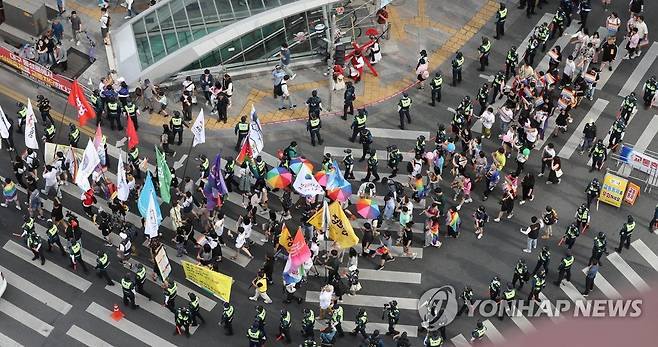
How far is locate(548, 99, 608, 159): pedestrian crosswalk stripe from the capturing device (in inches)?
1839

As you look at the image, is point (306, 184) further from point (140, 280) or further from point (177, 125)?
point (177, 125)

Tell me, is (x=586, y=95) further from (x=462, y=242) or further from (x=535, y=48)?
(x=462, y=242)

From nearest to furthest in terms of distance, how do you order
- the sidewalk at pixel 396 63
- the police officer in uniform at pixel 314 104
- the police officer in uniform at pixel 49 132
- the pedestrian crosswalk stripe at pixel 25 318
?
the pedestrian crosswalk stripe at pixel 25 318 < the police officer in uniform at pixel 49 132 < the police officer in uniform at pixel 314 104 < the sidewalk at pixel 396 63

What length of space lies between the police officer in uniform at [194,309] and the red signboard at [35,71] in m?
12.5

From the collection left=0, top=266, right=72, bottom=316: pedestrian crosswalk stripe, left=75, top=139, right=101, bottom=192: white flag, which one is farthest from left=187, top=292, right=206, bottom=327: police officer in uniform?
left=75, top=139, right=101, bottom=192: white flag

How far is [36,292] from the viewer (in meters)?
41.5

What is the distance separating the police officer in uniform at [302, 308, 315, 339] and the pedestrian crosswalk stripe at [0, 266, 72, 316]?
26.1 feet

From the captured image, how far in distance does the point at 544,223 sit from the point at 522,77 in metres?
7.13

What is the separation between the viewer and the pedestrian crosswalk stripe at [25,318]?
4044 cm

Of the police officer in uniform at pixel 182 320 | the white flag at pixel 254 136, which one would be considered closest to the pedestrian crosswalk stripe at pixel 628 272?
the white flag at pixel 254 136

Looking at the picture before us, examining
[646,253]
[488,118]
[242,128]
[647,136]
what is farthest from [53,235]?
[647,136]

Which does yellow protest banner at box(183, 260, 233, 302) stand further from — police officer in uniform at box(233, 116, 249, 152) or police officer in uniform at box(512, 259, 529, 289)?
police officer in uniform at box(512, 259, 529, 289)

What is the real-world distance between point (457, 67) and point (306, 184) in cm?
987

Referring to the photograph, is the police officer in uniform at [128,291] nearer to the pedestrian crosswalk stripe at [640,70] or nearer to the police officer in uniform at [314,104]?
the police officer in uniform at [314,104]
